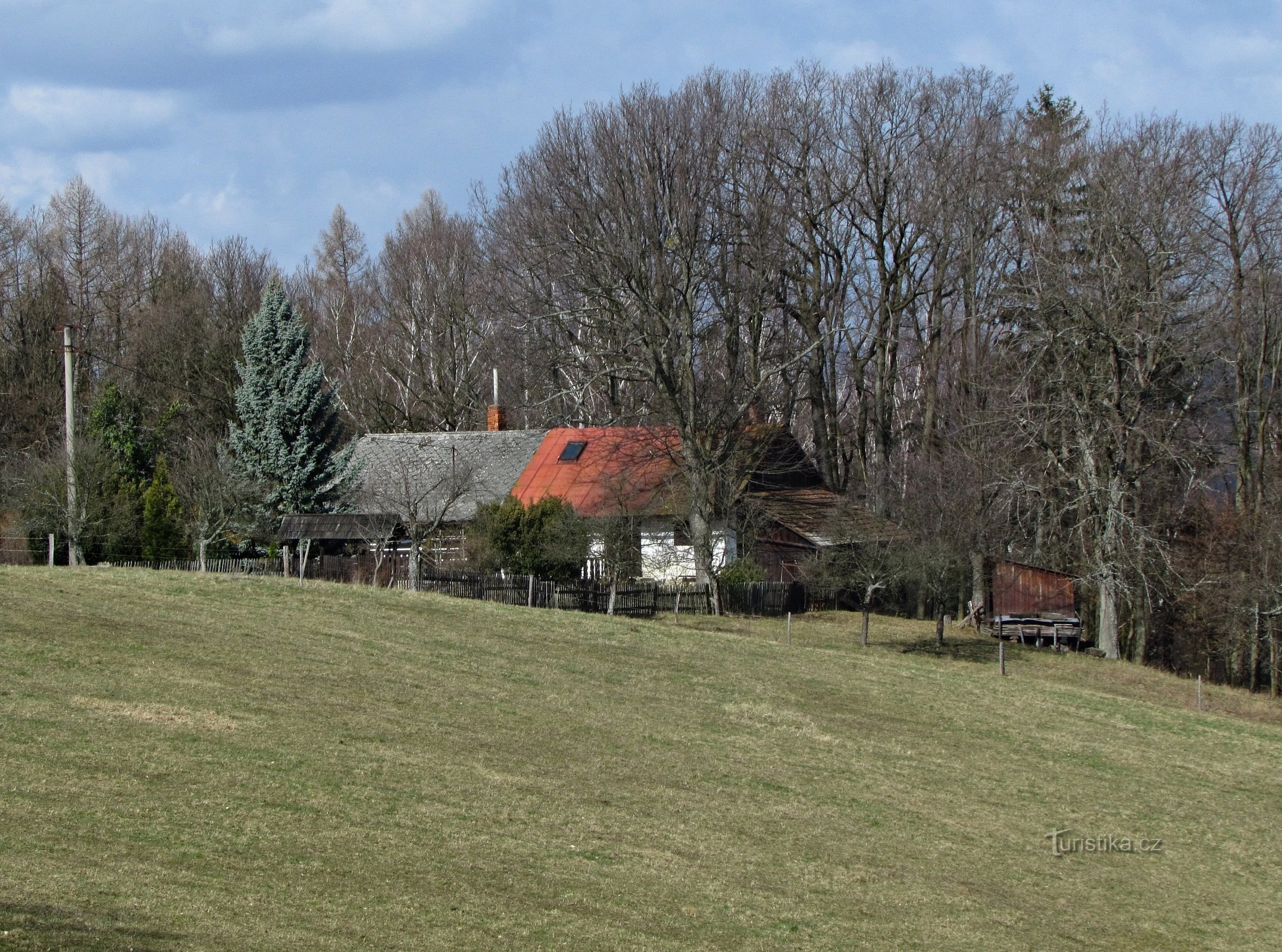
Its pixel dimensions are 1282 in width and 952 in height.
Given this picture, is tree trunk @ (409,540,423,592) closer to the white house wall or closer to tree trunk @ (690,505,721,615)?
the white house wall

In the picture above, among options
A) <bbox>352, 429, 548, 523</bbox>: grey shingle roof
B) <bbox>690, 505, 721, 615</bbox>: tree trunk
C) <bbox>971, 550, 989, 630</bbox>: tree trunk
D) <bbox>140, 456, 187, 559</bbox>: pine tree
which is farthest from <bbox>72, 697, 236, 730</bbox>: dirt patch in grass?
<bbox>971, 550, 989, 630</bbox>: tree trunk

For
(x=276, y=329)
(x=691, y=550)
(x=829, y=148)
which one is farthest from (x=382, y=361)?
(x=691, y=550)

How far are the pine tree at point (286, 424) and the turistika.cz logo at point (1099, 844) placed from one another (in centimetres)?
3248

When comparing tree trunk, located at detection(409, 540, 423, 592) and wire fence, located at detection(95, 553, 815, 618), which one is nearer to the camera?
tree trunk, located at detection(409, 540, 423, 592)

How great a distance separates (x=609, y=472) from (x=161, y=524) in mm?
15473

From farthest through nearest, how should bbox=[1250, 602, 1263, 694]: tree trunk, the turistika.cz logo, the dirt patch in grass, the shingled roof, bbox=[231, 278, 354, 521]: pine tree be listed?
bbox=[231, 278, 354, 521]: pine tree < the shingled roof < bbox=[1250, 602, 1263, 694]: tree trunk < the turistika.cz logo < the dirt patch in grass

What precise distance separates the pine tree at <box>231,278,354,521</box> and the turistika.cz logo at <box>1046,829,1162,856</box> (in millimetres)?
32484

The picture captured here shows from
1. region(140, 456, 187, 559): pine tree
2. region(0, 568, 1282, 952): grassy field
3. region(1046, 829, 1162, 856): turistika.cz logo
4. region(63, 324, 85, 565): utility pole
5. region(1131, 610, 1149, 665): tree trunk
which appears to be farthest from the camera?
region(1131, 610, 1149, 665): tree trunk

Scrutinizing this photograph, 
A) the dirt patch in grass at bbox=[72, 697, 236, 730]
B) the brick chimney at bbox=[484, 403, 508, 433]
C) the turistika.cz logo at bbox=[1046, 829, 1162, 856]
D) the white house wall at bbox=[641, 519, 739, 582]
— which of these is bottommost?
the turistika.cz logo at bbox=[1046, 829, 1162, 856]

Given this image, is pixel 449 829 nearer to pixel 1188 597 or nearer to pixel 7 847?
pixel 7 847

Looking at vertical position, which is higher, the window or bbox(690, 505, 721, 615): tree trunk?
the window

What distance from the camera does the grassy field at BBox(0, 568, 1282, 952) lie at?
35.6 feet

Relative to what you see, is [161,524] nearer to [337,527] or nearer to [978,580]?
[337,527]

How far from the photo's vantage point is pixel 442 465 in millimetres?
49406
